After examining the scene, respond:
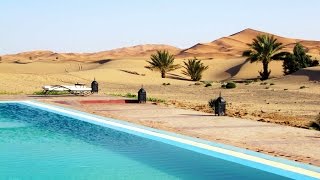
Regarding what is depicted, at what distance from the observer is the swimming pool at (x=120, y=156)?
27.3ft

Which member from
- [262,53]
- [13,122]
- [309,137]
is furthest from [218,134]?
[262,53]

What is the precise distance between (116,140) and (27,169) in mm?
3318

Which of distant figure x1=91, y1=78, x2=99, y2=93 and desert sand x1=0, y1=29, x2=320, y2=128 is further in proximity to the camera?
Answer: distant figure x1=91, y1=78, x2=99, y2=93

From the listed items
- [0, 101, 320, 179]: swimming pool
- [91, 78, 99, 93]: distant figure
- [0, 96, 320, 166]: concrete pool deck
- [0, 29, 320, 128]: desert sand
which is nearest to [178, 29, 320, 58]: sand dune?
[0, 29, 320, 128]: desert sand

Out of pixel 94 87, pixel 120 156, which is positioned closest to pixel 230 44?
pixel 94 87

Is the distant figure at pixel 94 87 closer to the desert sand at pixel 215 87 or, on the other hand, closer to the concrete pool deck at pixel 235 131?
the desert sand at pixel 215 87

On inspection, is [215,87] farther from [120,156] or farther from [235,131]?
[120,156]

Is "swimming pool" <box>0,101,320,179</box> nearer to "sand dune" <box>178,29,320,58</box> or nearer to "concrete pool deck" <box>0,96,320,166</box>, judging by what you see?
"concrete pool deck" <box>0,96,320,166</box>

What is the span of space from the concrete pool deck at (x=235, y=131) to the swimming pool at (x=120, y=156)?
0.48 m

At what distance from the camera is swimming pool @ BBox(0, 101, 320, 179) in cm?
831

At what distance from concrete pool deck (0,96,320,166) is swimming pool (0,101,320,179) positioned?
485 mm

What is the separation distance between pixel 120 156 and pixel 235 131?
3550 millimetres

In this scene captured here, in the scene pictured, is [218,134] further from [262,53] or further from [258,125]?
[262,53]

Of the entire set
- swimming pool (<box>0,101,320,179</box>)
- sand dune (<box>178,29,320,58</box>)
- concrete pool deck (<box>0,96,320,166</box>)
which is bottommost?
Result: swimming pool (<box>0,101,320,179</box>)
